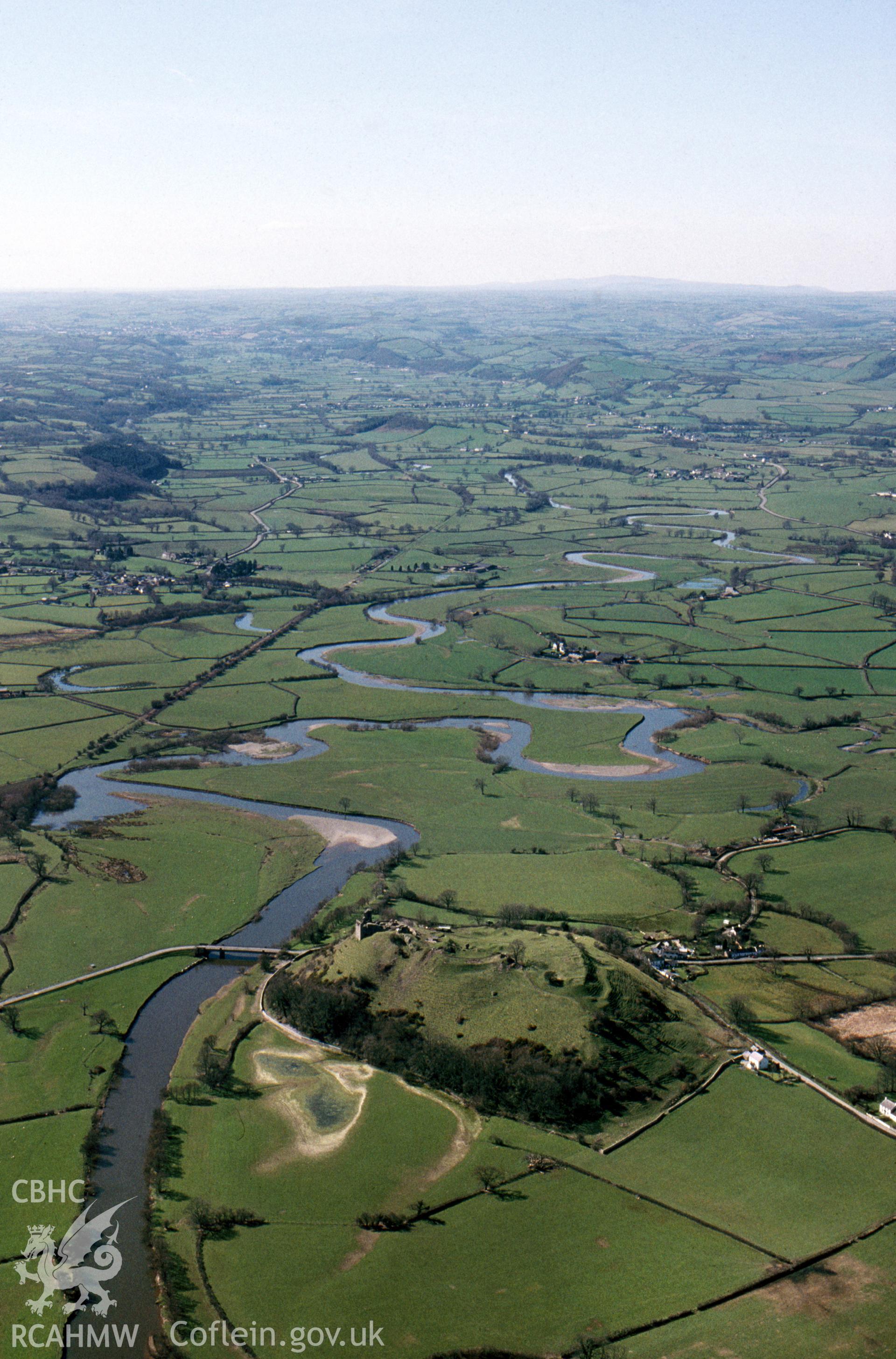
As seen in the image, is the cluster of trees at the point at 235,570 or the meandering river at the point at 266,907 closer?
the meandering river at the point at 266,907

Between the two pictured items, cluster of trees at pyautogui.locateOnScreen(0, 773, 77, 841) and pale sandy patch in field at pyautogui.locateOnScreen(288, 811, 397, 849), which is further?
cluster of trees at pyautogui.locateOnScreen(0, 773, 77, 841)

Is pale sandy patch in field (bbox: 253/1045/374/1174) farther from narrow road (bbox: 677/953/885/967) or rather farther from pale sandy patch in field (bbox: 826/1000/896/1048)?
pale sandy patch in field (bbox: 826/1000/896/1048)

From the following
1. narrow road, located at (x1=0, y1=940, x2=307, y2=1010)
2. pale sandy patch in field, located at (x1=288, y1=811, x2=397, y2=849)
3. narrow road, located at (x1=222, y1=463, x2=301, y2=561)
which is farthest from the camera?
narrow road, located at (x1=222, y1=463, x2=301, y2=561)

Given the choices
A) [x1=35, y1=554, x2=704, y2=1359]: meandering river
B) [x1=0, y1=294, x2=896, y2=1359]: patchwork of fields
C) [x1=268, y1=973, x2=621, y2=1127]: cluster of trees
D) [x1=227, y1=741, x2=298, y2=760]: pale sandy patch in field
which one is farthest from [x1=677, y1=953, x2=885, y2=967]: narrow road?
[x1=227, y1=741, x2=298, y2=760]: pale sandy patch in field

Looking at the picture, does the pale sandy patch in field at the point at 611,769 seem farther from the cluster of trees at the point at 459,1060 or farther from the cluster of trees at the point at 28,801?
the cluster of trees at the point at 28,801

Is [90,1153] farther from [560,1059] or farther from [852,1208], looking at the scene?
[852,1208]

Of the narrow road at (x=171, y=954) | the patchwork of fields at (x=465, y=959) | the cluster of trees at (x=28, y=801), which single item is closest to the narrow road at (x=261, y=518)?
the patchwork of fields at (x=465, y=959)

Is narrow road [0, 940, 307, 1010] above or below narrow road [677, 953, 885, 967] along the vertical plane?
below

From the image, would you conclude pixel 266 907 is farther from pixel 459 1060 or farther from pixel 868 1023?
pixel 868 1023

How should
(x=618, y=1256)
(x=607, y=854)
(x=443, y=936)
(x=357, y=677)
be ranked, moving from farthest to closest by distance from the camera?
(x=357, y=677)
(x=607, y=854)
(x=443, y=936)
(x=618, y=1256)

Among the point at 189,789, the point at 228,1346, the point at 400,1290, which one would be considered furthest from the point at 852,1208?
the point at 189,789

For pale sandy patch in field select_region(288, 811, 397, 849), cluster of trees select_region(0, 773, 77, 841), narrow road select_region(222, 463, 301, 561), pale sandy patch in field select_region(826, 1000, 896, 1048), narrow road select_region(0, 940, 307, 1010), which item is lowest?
narrow road select_region(0, 940, 307, 1010)
